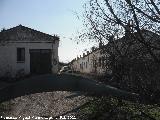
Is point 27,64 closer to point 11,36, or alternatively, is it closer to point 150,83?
point 11,36

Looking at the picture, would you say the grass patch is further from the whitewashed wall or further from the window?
the window

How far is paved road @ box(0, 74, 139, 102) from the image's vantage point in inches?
703

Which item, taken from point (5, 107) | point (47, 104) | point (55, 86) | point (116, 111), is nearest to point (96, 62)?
point (55, 86)

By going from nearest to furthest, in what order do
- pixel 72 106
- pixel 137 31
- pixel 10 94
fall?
pixel 137 31 → pixel 72 106 → pixel 10 94

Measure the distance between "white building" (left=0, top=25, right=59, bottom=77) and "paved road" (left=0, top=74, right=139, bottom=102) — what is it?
1375cm

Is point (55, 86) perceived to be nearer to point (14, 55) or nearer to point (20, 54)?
point (14, 55)

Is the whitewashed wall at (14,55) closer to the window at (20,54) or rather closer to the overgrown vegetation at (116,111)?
the window at (20,54)

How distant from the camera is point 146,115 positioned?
40.8ft

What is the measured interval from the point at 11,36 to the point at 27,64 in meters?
3.37

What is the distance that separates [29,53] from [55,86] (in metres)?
14.9

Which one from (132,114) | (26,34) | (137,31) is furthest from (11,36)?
(137,31)

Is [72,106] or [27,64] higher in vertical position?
[27,64]

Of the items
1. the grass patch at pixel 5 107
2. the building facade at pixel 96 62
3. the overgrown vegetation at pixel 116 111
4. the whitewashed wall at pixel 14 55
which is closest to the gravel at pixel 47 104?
the grass patch at pixel 5 107

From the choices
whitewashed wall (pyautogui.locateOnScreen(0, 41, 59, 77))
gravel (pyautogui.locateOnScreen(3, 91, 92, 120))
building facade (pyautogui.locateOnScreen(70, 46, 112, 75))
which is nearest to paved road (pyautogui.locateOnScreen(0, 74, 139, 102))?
gravel (pyautogui.locateOnScreen(3, 91, 92, 120))
